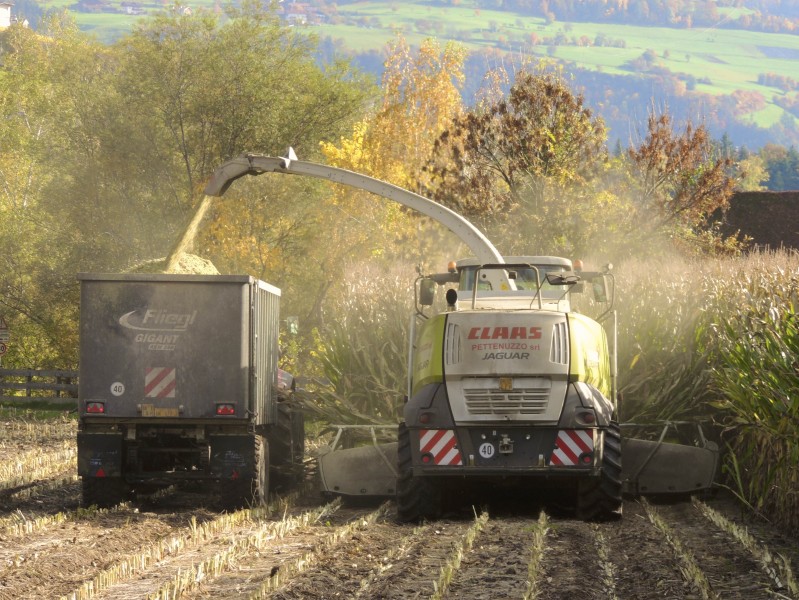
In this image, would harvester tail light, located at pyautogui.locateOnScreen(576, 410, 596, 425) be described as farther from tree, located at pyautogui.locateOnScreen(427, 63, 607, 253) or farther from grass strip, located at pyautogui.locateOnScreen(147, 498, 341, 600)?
tree, located at pyautogui.locateOnScreen(427, 63, 607, 253)

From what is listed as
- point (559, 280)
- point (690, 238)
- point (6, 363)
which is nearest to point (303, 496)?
point (559, 280)

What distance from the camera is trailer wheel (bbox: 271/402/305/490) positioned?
1744 cm

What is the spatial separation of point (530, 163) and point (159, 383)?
17.3 metres

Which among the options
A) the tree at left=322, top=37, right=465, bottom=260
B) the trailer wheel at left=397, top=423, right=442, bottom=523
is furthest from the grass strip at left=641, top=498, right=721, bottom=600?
the tree at left=322, top=37, right=465, bottom=260

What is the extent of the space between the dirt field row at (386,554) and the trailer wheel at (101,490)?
23 cm

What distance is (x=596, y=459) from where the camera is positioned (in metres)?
13.4

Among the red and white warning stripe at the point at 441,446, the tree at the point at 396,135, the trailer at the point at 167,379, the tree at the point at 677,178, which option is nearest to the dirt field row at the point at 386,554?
the trailer at the point at 167,379

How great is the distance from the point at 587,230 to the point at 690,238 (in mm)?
4275

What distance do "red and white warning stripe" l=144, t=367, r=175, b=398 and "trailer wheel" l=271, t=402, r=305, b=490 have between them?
271 centimetres

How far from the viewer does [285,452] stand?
688 inches

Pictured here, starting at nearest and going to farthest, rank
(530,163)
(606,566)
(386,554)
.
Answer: (606,566)
(386,554)
(530,163)

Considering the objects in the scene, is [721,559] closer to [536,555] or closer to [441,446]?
[536,555]

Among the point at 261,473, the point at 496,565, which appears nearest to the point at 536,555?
the point at 496,565

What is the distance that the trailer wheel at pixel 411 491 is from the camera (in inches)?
542
